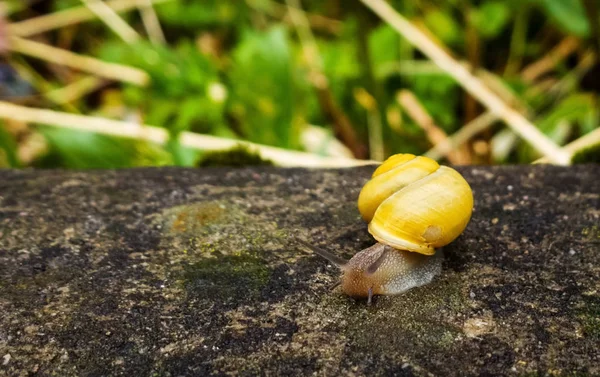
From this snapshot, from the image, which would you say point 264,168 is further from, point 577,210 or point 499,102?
point 499,102

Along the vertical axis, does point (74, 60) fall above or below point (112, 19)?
below

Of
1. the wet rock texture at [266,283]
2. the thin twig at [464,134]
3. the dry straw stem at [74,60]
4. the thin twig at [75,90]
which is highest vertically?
the dry straw stem at [74,60]

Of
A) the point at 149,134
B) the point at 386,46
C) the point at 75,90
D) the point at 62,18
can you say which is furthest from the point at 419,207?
the point at 62,18

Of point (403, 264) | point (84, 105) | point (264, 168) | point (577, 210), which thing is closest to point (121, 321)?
point (403, 264)

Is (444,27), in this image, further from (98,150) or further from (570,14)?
(98,150)

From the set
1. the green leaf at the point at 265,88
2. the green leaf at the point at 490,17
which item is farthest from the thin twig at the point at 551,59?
the green leaf at the point at 265,88

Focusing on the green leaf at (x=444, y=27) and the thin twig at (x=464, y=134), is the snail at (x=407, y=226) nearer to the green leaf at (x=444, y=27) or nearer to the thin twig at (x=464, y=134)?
the thin twig at (x=464, y=134)
